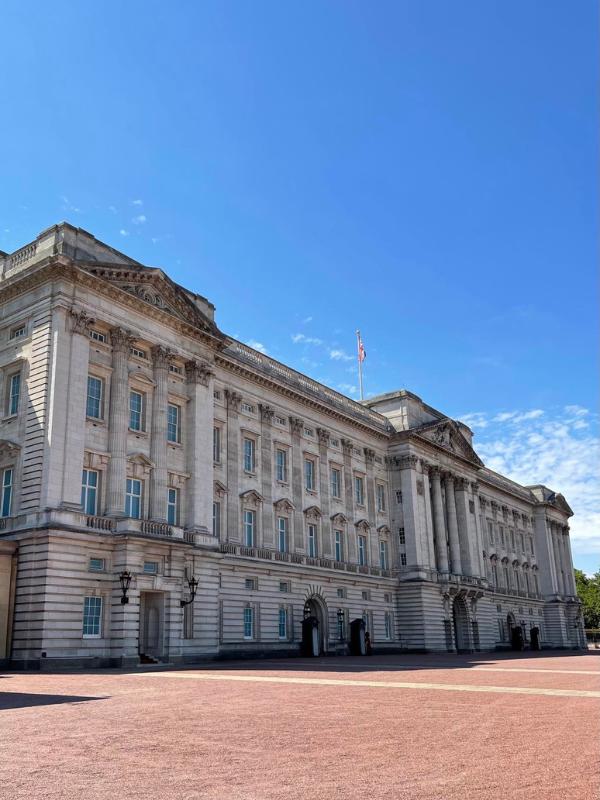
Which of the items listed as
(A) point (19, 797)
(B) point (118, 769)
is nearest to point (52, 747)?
(B) point (118, 769)

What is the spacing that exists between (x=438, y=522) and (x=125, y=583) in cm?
4283

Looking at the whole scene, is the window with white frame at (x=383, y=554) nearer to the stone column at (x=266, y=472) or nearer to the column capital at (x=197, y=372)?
the stone column at (x=266, y=472)

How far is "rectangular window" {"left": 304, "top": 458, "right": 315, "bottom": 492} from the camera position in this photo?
5850 cm

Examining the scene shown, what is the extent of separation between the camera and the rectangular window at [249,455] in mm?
52287

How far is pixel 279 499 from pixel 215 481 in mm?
7286

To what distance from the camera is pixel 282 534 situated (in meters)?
54.5

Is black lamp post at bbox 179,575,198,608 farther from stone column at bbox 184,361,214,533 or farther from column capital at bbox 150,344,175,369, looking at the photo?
column capital at bbox 150,344,175,369

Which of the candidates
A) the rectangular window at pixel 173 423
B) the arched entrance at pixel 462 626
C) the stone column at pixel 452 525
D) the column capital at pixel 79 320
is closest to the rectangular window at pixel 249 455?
the rectangular window at pixel 173 423

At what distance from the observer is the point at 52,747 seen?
11.5m

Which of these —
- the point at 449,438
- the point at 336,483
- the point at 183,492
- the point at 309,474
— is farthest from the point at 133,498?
the point at 449,438

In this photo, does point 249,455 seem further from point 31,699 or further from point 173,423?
point 31,699

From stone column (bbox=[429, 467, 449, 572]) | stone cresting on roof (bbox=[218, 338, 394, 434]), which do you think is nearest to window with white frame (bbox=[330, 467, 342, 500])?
stone cresting on roof (bbox=[218, 338, 394, 434])

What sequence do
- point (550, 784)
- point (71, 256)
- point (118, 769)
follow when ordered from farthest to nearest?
point (71, 256)
point (118, 769)
point (550, 784)

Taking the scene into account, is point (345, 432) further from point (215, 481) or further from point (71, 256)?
point (71, 256)
